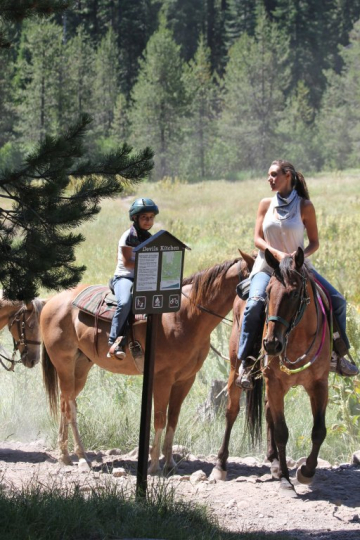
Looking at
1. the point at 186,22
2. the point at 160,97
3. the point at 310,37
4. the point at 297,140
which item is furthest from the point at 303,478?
the point at 186,22

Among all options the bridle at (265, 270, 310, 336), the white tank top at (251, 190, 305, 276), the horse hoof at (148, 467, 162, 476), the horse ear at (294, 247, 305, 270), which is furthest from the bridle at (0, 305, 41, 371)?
the horse ear at (294, 247, 305, 270)

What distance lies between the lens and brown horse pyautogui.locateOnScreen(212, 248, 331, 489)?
6805 millimetres

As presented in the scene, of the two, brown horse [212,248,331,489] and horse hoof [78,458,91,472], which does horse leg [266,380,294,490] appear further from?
horse hoof [78,458,91,472]

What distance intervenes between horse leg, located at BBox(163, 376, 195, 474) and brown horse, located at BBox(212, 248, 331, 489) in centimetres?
114

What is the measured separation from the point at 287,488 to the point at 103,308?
2.55 m

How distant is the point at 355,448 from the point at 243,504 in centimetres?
249

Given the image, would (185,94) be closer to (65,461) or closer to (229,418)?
(65,461)

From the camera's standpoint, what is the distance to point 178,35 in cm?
8988

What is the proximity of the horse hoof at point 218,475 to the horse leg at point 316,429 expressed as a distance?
0.80 meters

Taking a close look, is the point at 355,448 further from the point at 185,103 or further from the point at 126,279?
the point at 185,103

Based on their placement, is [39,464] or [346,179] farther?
[346,179]

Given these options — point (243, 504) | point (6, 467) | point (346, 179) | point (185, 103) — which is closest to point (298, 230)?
point (243, 504)

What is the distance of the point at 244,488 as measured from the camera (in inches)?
296

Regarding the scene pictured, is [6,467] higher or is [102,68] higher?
[102,68]
